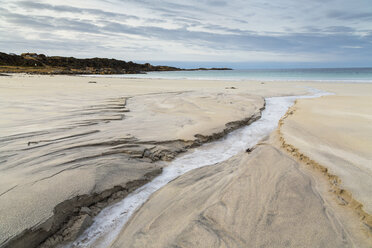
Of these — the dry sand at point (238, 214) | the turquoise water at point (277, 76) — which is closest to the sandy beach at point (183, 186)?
the dry sand at point (238, 214)

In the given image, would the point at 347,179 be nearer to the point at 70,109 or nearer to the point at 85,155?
the point at 85,155

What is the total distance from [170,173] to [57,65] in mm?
53835

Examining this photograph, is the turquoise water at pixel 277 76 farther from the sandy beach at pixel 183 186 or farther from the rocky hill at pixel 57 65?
the sandy beach at pixel 183 186

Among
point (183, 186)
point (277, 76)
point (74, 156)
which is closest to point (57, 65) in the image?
point (277, 76)

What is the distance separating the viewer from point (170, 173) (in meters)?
2.76

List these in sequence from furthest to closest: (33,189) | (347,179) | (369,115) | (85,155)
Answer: (369,115) < (85,155) < (347,179) < (33,189)

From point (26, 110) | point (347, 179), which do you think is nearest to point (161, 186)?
point (347, 179)

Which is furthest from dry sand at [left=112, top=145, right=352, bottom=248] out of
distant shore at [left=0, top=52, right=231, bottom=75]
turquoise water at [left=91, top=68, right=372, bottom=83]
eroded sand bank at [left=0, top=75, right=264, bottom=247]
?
distant shore at [left=0, top=52, right=231, bottom=75]

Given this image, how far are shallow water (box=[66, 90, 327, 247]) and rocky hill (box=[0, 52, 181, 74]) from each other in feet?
107

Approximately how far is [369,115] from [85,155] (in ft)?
20.2

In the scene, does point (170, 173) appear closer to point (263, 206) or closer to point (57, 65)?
point (263, 206)

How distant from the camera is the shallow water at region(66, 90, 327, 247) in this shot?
176cm

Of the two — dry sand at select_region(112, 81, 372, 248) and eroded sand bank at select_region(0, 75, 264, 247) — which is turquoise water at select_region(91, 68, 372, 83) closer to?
dry sand at select_region(112, 81, 372, 248)

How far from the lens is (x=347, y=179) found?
2338mm
